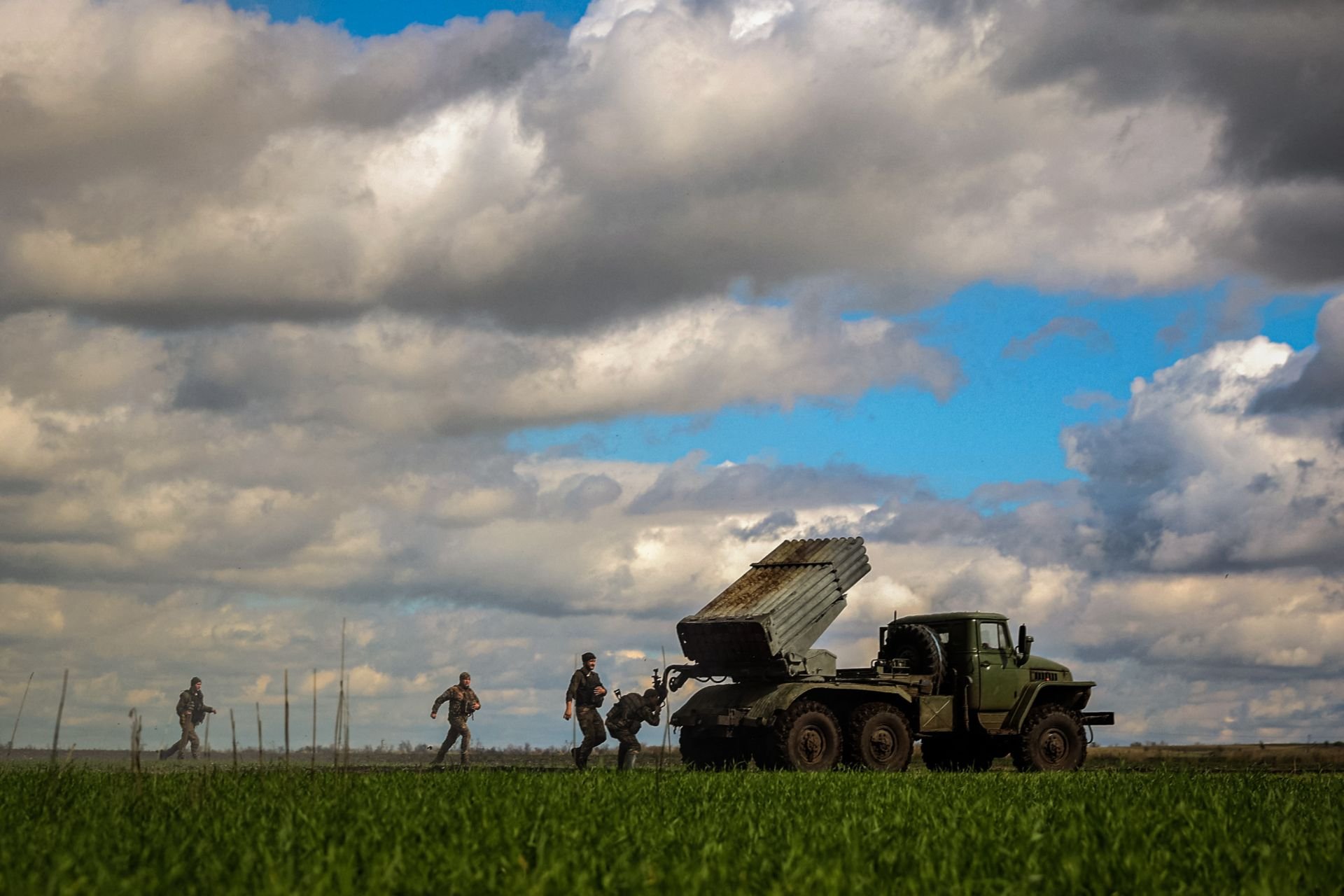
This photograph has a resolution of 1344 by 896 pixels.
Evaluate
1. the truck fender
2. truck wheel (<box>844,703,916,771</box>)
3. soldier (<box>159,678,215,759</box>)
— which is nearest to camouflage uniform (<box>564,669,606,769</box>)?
truck wheel (<box>844,703,916,771</box>)

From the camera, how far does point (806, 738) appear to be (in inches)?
835

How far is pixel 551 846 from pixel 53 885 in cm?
329

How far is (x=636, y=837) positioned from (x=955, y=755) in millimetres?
16295

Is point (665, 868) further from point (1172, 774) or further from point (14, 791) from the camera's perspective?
point (1172, 774)

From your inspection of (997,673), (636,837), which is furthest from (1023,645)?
(636,837)

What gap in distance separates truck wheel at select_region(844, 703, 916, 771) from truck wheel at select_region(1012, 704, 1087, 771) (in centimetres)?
259

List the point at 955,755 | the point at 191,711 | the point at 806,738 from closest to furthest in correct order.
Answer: the point at 806,738, the point at 955,755, the point at 191,711

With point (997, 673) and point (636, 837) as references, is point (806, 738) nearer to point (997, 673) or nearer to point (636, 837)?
point (997, 673)

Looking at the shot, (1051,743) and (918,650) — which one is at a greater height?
(918,650)

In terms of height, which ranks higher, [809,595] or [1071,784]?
[809,595]

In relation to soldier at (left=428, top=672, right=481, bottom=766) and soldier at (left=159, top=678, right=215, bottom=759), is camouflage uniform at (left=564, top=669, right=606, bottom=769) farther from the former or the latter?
soldier at (left=159, top=678, right=215, bottom=759)

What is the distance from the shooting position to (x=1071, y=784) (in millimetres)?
15898

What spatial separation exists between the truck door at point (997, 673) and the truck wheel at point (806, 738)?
3368mm

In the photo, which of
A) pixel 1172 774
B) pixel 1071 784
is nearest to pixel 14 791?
pixel 1071 784
